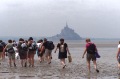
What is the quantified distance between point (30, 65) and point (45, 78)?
6447mm

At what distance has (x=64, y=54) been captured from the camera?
21.2 meters

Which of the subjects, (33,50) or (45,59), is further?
(45,59)

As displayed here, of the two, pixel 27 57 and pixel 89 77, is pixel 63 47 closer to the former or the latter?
pixel 27 57

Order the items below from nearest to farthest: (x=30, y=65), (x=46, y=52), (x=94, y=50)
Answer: (x=94, y=50)
(x=30, y=65)
(x=46, y=52)

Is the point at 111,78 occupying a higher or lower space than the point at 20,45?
lower

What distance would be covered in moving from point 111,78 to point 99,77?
23.8 inches

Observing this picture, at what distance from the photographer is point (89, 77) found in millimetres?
16688

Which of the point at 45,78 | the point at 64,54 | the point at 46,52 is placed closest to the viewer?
the point at 45,78

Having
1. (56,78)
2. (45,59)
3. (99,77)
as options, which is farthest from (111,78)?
(45,59)

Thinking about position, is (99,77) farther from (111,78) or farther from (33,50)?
(33,50)

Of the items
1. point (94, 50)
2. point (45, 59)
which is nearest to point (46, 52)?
point (45, 59)

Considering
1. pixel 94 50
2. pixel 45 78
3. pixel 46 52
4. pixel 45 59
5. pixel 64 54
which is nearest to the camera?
pixel 45 78

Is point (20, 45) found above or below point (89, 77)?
above

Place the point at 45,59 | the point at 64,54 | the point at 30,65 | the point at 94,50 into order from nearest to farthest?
the point at 94,50 < the point at 64,54 < the point at 30,65 < the point at 45,59
